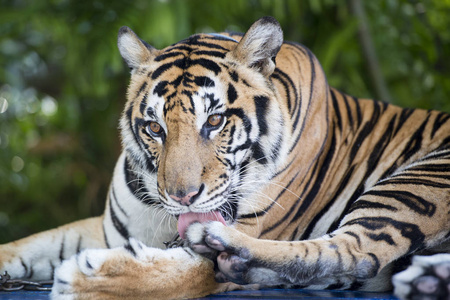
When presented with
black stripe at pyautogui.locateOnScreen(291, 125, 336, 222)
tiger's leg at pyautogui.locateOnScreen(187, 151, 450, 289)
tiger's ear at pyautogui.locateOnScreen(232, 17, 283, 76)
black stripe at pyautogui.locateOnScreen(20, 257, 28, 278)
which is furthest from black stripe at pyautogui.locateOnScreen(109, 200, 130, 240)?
tiger's ear at pyautogui.locateOnScreen(232, 17, 283, 76)

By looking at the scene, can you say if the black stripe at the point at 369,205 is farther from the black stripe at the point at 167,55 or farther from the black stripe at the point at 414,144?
the black stripe at the point at 167,55

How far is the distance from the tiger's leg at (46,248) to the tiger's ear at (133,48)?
39.9 inches

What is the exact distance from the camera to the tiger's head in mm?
2230

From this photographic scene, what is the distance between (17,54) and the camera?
609cm

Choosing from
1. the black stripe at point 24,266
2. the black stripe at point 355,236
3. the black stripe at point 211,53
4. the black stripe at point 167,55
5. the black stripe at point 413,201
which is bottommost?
Result: the black stripe at point 24,266

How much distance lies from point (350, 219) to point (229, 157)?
587 millimetres

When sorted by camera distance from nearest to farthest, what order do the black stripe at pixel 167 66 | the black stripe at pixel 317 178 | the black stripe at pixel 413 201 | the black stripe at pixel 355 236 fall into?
1. the black stripe at pixel 355 236
2. the black stripe at pixel 413 201
3. the black stripe at pixel 167 66
4. the black stripe at pixel 317 178

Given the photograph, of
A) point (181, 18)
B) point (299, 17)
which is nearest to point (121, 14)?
point (181, 18)

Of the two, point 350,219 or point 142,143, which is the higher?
point 142,143

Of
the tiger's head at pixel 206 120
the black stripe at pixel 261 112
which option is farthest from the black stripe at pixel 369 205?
the black stripe at pixel 261 112

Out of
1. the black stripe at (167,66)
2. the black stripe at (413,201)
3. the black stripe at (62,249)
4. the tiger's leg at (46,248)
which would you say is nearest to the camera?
the black stripe at (413,201)

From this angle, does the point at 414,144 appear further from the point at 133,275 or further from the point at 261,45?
the point at 133,275

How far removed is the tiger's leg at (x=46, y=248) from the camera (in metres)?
2.79

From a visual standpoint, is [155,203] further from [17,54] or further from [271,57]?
[17,54]
